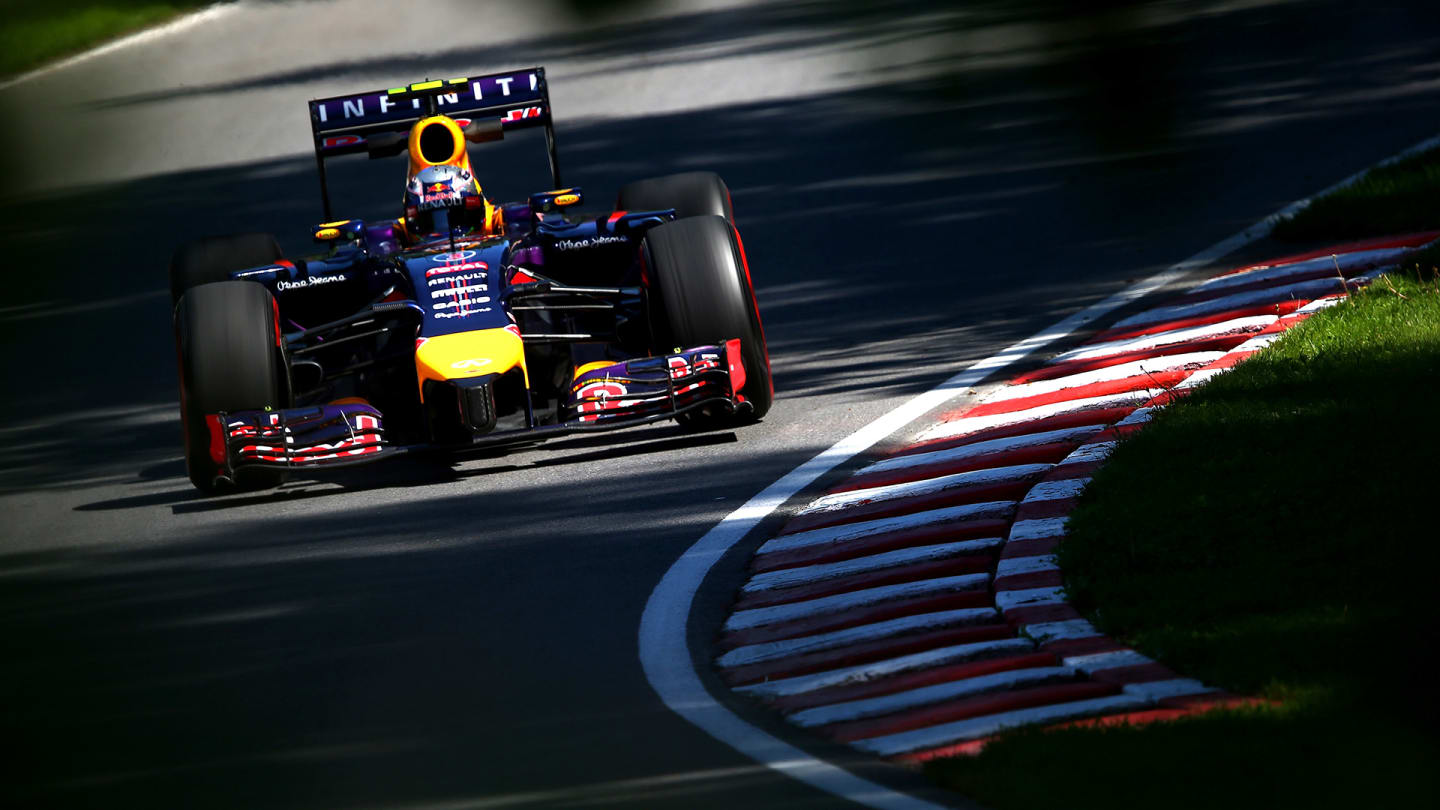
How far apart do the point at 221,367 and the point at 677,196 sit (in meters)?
2.97

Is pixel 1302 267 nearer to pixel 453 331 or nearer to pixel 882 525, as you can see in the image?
pixel 882 525

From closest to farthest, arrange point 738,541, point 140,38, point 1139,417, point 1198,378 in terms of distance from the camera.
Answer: point 738,541 → point 1139,417 → point 1198,378 → point 140,38

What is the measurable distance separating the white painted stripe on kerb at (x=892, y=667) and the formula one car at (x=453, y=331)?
2.72 metres

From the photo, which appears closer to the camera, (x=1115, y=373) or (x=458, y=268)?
(x=1115, y=373)

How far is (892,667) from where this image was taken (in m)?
4.87

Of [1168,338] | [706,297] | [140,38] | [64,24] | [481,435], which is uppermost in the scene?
[64,24]

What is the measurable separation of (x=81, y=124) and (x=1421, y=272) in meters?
16.2

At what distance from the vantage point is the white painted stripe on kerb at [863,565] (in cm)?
575

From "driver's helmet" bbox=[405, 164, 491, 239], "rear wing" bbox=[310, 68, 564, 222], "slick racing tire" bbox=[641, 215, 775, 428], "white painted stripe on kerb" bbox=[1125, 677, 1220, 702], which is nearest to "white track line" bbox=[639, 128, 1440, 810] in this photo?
"slick racing tire" bbox=[641, 215, 775, 428]

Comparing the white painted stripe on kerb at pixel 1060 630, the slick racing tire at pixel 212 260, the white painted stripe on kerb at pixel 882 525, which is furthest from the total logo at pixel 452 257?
the white painted stripe on kerb at pixel 1060 630

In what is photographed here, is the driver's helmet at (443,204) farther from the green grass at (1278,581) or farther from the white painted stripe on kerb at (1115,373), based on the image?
the green grass at (1278,581)

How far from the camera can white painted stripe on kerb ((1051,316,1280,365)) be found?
8.30 metres

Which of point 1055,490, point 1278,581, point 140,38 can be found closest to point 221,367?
point 1055,490

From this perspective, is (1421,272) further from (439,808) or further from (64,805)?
(64,805)
